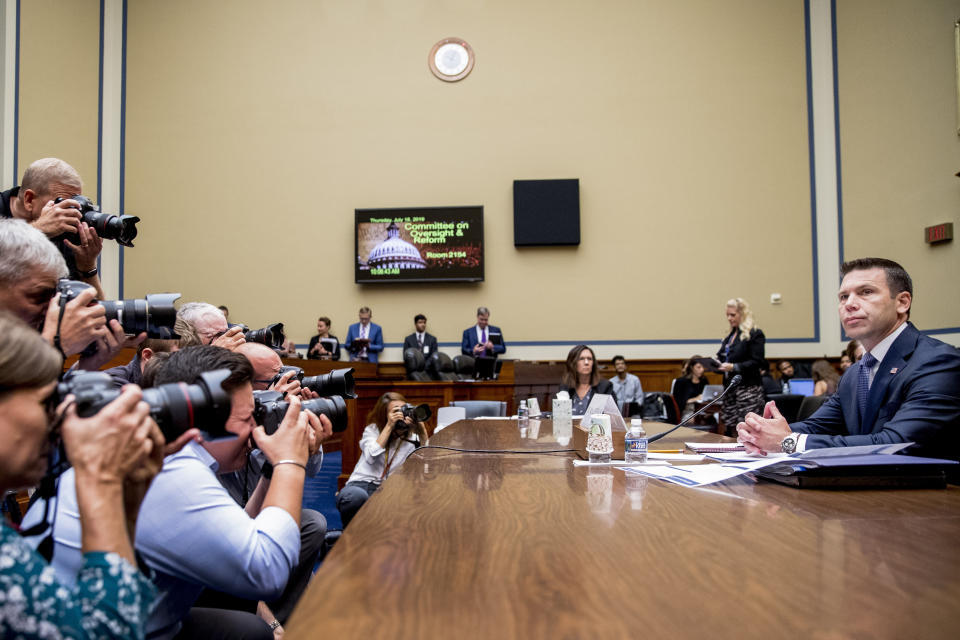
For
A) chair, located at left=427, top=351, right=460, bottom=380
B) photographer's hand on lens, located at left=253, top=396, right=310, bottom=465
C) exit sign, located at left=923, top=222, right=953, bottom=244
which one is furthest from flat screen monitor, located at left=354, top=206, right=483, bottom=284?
photographer's hand on lens, located at left=253, top=396, right=310, bottom=465

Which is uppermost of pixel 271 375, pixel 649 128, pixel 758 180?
pixel 649 128

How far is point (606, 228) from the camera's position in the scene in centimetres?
785

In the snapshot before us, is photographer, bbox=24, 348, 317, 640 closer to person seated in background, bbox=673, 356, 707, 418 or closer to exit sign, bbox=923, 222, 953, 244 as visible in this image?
person seated in background, bbox=673, 356, 707, 418

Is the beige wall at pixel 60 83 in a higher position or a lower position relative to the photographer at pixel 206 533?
higher

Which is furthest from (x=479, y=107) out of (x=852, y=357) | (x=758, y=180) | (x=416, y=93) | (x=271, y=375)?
(x=271, y=375)

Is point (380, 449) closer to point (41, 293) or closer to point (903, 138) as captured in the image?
point (41, 293)

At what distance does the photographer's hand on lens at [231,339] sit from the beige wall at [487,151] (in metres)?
5.73

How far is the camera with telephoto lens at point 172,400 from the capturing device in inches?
29.2

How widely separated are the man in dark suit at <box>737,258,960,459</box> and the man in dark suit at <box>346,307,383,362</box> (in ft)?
19.7

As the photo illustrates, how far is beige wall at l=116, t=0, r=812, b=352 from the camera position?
306 inches

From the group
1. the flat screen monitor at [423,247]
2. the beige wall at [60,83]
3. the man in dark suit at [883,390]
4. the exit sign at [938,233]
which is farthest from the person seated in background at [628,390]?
the beige wall at [60,83]

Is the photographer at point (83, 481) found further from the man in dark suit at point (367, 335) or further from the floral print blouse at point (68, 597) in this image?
the man in dark suit at point (367, 335)

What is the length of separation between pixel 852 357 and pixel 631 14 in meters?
4.75

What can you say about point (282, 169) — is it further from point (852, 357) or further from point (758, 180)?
point (852, 357)
